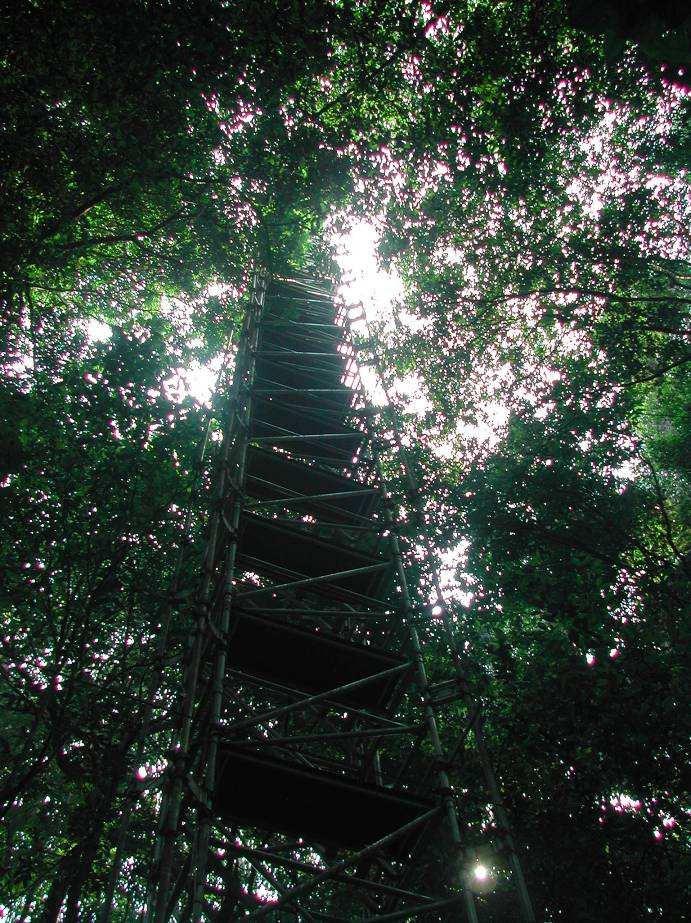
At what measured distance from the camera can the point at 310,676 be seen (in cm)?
586

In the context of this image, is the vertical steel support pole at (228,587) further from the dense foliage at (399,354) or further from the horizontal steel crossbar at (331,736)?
the dense foliage at (399,354)

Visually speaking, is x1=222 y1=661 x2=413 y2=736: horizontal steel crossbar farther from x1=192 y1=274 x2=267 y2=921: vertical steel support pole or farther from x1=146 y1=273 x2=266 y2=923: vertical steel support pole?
x1=146 y1=273 x2=266 y2=923: vertical steel support pole

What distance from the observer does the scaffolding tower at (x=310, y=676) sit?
435 centimetres

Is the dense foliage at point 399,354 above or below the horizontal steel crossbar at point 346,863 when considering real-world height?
above

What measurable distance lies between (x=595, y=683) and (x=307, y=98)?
9.93 meters

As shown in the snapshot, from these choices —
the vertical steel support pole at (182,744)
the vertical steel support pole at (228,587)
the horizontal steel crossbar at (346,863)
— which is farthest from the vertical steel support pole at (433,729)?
the vertical steel support pole at (182,744)

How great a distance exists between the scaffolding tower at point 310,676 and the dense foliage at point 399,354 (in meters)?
1.18

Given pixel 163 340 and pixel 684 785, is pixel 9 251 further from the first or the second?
pixel 684 785

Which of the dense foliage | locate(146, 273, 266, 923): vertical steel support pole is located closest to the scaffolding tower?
locate(146, 273, 266, 923): vertical steel support pole

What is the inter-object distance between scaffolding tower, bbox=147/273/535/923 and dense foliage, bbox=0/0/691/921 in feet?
3.89

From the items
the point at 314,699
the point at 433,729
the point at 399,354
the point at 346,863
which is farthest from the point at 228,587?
the point at 399,354

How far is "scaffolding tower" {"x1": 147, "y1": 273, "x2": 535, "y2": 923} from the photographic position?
4.35 metres

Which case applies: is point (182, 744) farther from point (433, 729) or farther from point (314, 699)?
point (433, 729)

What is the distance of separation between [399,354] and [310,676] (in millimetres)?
7907
